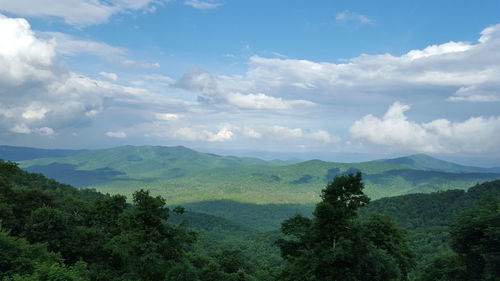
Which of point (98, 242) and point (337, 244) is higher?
point (337, 244)

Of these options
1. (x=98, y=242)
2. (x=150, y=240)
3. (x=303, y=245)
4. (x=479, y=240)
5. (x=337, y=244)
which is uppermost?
(x=337, y=244)

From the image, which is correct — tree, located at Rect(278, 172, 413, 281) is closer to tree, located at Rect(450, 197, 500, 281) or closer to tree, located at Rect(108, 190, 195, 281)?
tree, located at Rect(450, 197, 500, 281)

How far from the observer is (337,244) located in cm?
3272

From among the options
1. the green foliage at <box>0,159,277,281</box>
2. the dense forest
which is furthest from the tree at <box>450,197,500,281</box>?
the green foliage at <box>0,159,277,281</box>

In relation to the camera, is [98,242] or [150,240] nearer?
[150,240]

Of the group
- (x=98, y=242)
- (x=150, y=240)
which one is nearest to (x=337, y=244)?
(x=150, y=240)

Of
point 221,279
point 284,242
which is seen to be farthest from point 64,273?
point 221,279

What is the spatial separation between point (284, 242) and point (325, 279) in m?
6.89

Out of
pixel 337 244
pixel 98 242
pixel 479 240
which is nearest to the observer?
pixel 337 244

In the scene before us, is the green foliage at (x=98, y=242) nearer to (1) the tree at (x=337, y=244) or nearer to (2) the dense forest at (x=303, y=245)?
(2) the dense forest at (x=303, y=245)

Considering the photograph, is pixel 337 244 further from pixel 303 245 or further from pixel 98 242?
pixel 98 242

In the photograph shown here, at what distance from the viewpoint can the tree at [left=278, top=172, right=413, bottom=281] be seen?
32.7 meters

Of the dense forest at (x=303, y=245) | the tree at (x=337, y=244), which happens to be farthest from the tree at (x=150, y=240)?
the tree at (x=337, y=244)

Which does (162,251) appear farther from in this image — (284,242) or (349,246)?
(349,246)
